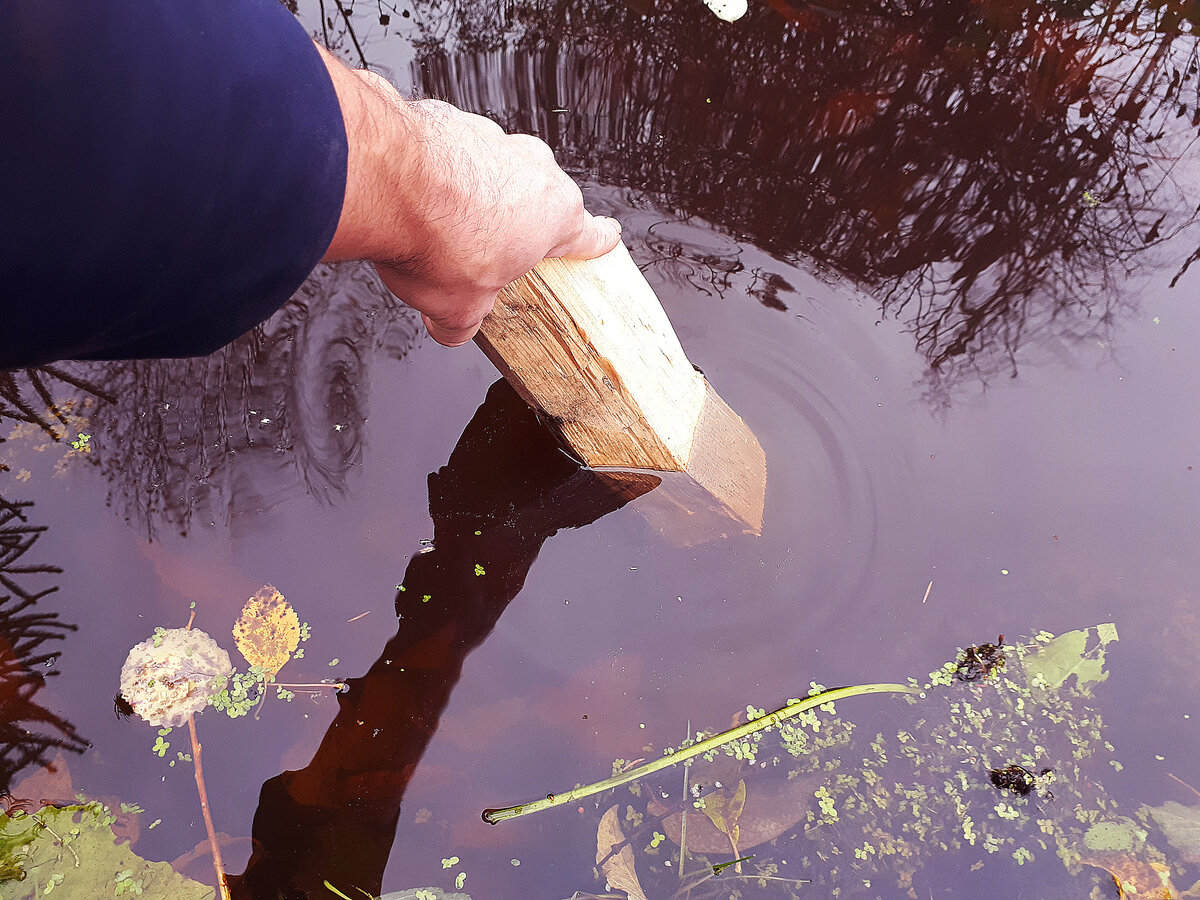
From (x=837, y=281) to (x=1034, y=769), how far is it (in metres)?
1.54

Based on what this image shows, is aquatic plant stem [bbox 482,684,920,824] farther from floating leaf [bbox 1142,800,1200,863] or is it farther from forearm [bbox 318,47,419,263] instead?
forearm [bbox 318,47,419,263]

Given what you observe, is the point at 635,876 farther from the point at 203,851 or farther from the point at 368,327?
the point at 368,327

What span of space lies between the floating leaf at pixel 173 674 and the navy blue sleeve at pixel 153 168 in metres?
1.18

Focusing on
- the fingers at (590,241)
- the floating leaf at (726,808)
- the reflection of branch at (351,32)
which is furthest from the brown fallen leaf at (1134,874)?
the reflection of branch at (351,32)

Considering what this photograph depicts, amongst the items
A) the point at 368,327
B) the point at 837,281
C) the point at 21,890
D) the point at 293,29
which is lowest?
the point at 21,890

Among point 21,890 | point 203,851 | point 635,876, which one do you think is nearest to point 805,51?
point 635,876

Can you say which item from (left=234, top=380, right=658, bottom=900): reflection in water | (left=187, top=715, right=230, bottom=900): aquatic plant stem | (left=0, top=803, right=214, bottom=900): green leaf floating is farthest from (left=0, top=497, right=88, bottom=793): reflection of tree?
(left=234, top=380, right=658, bottom=900): reflection in water

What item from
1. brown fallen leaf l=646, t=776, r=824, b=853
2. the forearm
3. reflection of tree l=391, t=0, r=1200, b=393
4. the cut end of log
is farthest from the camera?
reflection of tree l=391, t=0, r=1200, b=393

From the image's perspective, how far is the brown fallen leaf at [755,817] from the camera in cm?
171

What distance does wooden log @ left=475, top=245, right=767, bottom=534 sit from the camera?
159 centimetres

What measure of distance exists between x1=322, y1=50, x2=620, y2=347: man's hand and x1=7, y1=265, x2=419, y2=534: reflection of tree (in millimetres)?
874

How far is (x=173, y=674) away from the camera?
6.11 ft

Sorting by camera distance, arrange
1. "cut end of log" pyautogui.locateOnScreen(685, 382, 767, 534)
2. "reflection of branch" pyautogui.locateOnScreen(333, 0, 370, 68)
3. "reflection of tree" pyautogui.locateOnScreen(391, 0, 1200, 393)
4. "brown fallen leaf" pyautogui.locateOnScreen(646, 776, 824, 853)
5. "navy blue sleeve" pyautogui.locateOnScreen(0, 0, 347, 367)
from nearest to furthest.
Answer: "navy blue sleeve" pyautogui.locateOnScreen(0, 0, 347, 367)
"brown fallen leaf" pyautogui.locateOnScreen(646, 776, 824, 853)
"cut end of log" pyautogui.locateOnScreen(685, 382, 767, 534)
"reflection of tree" pyautogui.locateOnScreen(391, 0, 1200, 393)
"reflection of branch" pyautogui.locateOnScreen(333, 0, 370, 68)

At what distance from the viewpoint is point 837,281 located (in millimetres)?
2443
